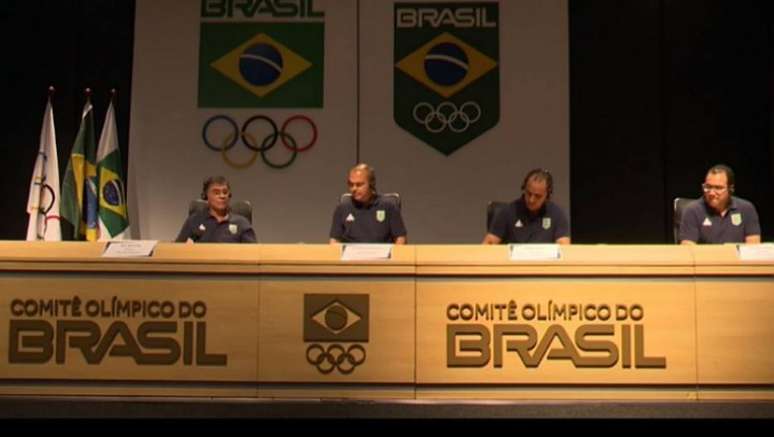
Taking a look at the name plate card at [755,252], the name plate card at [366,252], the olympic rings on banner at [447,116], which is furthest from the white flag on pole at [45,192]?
the name plate card at [755,252]

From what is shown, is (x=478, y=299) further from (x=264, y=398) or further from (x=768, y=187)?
(x=768, y=187)

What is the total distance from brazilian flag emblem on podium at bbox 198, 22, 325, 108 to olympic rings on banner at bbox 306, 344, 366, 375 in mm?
A: 4943

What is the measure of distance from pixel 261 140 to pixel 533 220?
3.40 meters

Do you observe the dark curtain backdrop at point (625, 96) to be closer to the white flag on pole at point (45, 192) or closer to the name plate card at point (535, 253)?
the white flag on pole at point (45, 192)

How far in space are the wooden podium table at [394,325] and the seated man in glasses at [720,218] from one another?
1938 millimetres

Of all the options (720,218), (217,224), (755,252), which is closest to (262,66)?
(217,224)

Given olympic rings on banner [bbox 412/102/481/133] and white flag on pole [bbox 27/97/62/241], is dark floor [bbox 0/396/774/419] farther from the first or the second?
olympic rings on banner [bbox 412/102/481/133]

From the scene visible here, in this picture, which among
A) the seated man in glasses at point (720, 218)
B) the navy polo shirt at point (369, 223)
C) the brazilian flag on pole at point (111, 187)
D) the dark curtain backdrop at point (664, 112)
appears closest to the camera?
the seated man in glasses at point (720, 218)

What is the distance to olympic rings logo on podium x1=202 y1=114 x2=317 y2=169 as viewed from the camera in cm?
890

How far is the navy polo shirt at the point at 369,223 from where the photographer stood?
6730mm

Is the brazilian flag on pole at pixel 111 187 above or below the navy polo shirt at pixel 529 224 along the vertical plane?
above

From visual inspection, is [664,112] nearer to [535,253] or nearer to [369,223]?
[369,223]

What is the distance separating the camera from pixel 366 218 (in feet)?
22.3

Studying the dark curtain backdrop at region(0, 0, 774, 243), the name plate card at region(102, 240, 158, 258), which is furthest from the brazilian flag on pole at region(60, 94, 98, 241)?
the name plate card at region(102, 240, 158, 258)
